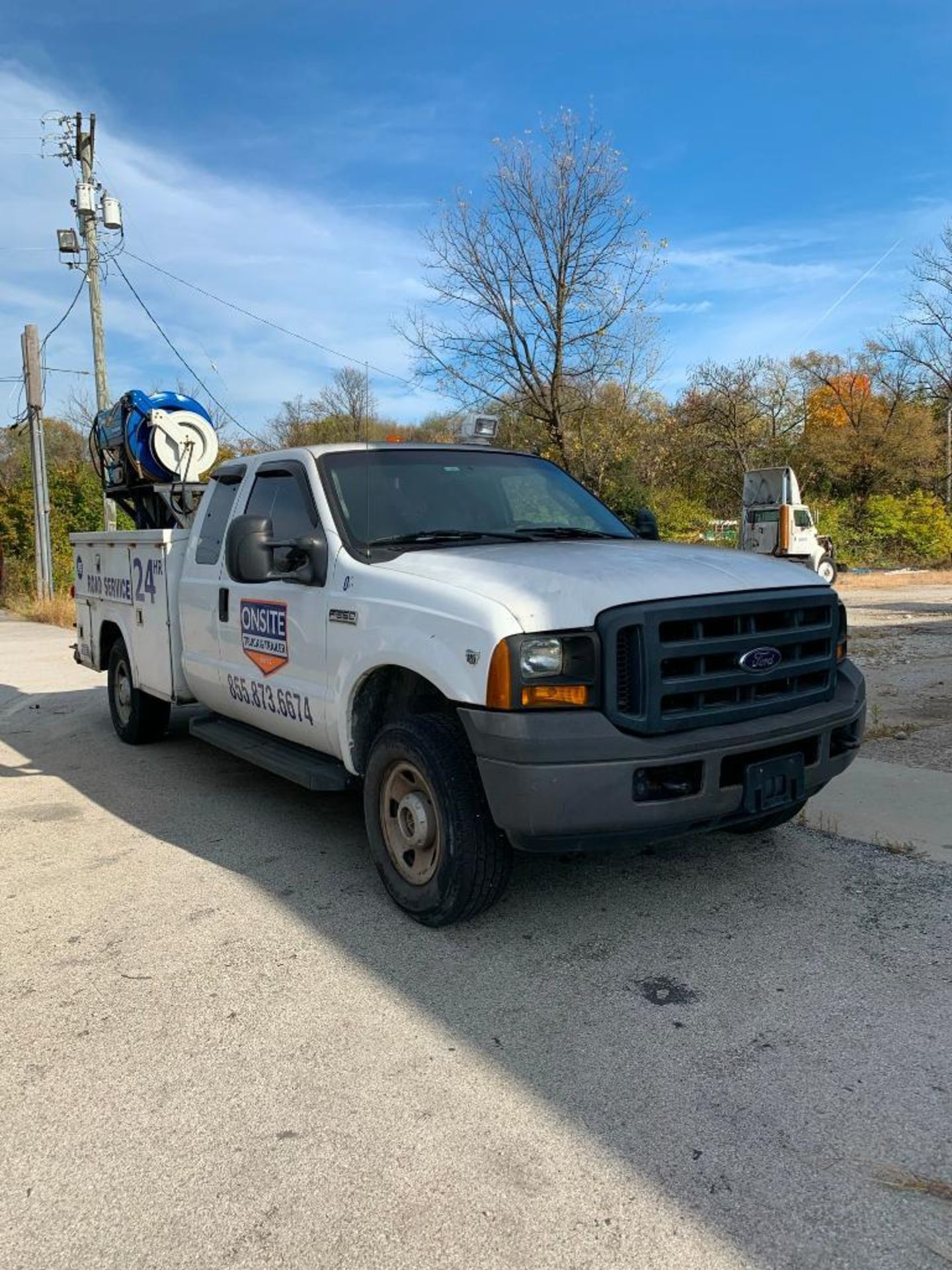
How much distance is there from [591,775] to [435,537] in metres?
1.63

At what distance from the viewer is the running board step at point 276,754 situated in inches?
174

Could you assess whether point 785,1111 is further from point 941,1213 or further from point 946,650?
point 946,650

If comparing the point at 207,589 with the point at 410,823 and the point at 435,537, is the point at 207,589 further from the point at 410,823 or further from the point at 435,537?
the point at 410,823

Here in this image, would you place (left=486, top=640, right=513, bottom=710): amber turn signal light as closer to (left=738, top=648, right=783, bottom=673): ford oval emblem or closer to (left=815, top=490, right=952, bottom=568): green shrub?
(left=738, top=648, right=783, bottom=673): ford oval emblem

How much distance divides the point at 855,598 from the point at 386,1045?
20.5m

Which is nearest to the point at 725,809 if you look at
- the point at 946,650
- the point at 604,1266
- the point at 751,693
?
the point at 751,693

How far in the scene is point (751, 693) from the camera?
3.70 m

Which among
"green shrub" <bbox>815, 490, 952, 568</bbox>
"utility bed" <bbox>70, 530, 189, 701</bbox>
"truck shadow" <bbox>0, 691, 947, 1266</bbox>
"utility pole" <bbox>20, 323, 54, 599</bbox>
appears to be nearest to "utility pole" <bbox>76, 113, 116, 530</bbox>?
"utility pole" <bbox>20, 323, 54, 599</bbox>

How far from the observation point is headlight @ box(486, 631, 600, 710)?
3307mm

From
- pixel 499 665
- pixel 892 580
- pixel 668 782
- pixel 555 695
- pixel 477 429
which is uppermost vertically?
pixel 477 429

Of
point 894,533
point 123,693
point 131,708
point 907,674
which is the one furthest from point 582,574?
point 894,533

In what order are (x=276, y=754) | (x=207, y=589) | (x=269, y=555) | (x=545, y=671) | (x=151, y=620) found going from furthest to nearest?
(x=151, y=620), (x=207, y=589), (x=276, y=754), (x=269, y=555), (x=545, y=671)

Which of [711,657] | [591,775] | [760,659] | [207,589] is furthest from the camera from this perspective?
[207,589]

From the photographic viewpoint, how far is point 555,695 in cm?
335
